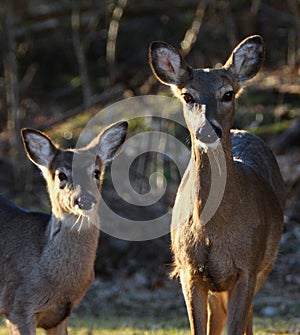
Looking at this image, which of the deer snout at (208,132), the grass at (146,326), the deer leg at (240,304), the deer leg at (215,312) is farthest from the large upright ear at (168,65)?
the grass at (146,326)

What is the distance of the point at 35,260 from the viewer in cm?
853

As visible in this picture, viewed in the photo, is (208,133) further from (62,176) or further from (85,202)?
(62,176)

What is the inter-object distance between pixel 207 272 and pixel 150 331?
311 cm

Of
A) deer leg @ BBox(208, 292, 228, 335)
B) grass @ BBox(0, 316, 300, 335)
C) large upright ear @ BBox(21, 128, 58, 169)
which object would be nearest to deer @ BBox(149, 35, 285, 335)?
deer leg @ BBox(208, 292, 228, 335)

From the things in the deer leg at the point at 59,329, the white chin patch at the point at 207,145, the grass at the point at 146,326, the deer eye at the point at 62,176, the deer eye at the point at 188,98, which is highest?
the deer eye at the point at 188,98

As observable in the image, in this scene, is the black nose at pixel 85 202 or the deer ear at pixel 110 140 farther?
the deer ear at pixel 110 140

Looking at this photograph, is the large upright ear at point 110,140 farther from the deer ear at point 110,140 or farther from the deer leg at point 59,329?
the deer leg at point 59,329

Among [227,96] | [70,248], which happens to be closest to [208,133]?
[227,96]

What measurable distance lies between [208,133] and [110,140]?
220 cm

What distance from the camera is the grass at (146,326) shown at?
1026 centimetres

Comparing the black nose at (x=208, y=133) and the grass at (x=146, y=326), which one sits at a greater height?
the black nose at (x=208, y=133)

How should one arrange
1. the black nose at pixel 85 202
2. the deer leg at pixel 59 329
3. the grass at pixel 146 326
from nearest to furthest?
the black nose at pixel 85 202 < the deer leg at pixel 59 329 < the grass at pixel 146 326

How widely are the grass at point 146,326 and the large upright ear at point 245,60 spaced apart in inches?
125

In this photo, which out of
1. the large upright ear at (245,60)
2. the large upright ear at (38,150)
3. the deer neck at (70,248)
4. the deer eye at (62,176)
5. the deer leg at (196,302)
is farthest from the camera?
the large upright ear at (38,150)
